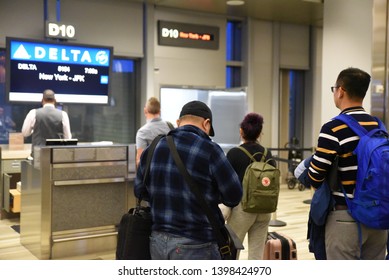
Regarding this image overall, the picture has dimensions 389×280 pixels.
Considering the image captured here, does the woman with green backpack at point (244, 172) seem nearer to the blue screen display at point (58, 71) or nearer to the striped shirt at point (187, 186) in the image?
the striped shirt at point (187, 186)

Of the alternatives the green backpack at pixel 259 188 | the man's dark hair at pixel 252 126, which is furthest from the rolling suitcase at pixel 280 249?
the man's dark hair at pixel 252 126

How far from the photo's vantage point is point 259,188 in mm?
3172

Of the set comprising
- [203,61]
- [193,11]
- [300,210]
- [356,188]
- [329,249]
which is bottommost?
[300,210]

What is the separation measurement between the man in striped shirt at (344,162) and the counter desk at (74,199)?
2754 mm

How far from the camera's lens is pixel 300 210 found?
6.98m

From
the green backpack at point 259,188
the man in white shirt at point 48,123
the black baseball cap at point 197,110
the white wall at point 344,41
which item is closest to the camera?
the black baseball cap at point 197,110

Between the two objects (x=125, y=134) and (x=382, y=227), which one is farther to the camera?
(x=125, y=134)

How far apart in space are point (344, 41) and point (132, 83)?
3.64 metres

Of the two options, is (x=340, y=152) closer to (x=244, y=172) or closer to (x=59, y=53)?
(x=244, y=172)

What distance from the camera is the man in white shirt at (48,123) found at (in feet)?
19.4
